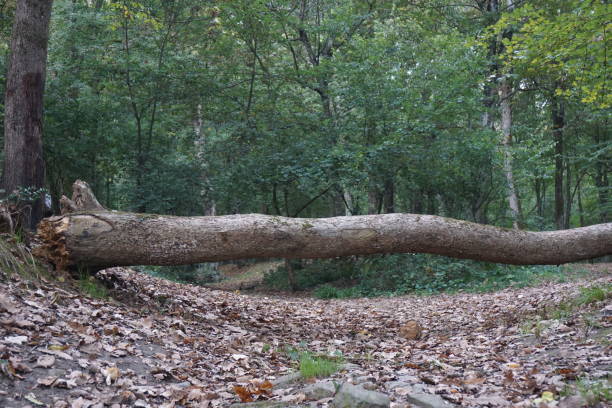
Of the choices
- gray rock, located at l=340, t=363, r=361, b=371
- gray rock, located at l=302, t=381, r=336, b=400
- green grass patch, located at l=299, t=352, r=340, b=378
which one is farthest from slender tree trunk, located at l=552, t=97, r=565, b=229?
gray rock, located at l=302, t=381, r=336, b=400

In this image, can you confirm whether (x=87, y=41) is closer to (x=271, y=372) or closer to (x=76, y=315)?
(x=76, y=315)

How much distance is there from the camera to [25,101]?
22.6 feet

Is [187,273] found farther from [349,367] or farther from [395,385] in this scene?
[395,385]

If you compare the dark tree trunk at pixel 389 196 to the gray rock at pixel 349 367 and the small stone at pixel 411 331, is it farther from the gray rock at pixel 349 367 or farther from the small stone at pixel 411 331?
the gray rock at pixel 349 367

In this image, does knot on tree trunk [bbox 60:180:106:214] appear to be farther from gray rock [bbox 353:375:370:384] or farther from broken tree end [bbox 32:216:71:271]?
gray rock [bbox 353:375:370:384]

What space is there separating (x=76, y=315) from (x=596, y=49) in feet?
25.7

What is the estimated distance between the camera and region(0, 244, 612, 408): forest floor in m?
3.19

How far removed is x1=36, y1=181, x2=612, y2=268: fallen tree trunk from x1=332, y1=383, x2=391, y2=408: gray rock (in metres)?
3.22

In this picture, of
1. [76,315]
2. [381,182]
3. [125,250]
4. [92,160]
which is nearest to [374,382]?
[76,315]

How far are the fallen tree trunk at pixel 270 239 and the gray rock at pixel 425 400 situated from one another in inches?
126

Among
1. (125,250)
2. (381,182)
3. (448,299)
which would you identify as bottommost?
(448,299)

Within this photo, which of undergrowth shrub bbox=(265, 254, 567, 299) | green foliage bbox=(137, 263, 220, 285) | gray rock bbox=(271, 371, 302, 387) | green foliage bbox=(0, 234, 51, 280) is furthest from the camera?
green foliage bbox=(137, 263, 220, 285)

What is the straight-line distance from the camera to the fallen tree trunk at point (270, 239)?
5555 mm

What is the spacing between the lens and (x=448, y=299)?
376 inches
